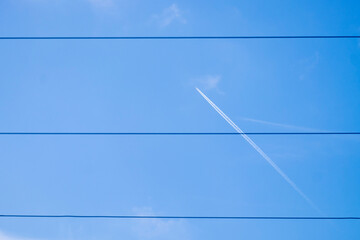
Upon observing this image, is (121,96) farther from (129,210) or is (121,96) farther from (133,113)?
(129,210)

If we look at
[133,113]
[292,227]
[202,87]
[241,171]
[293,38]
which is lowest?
[292,227]

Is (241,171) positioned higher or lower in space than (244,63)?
lower

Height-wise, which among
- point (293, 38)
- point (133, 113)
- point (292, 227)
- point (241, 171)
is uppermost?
point (293, 38)

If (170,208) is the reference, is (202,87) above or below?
above

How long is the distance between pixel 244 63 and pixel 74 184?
785 millimetres

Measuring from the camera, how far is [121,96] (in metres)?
1.12

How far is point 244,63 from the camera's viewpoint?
113 cm

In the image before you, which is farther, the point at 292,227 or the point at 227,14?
the point at 227,14

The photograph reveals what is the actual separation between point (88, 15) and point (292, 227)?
1.11 metres

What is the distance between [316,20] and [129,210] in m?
1.01

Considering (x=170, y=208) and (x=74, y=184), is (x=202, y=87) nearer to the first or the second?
(x=170, y=208)

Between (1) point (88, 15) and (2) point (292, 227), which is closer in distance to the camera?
(2) point (292, 227)

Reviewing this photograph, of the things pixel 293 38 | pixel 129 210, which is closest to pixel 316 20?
pixel 293 38

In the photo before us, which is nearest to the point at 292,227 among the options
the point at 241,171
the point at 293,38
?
the point at 241,171
